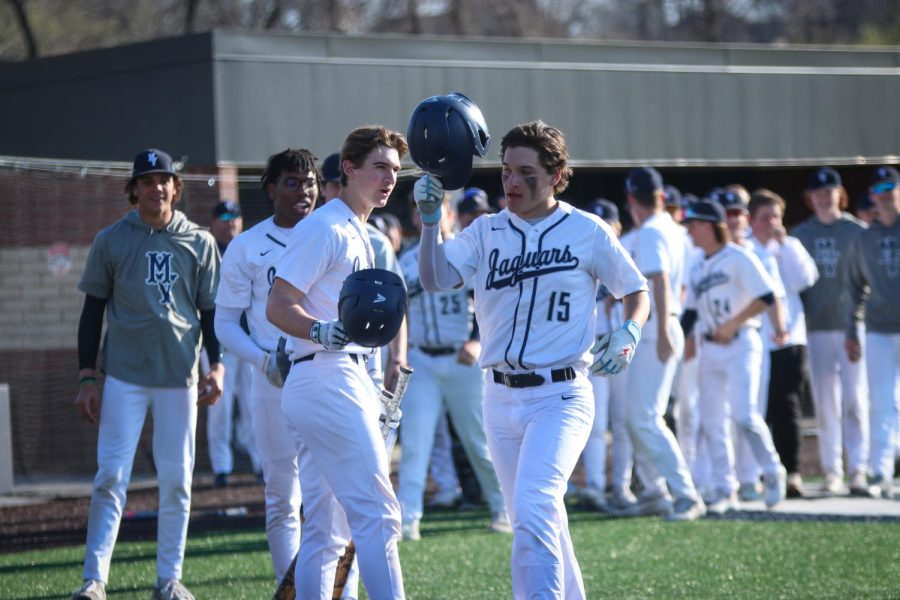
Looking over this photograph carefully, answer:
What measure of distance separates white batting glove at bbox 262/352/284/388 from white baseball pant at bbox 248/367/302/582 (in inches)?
10.9

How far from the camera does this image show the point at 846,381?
434 inches

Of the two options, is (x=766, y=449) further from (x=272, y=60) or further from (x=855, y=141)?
(x=855, y=141)

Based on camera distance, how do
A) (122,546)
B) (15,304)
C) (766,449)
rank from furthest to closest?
(15,304)
(766,449)
(122,546)

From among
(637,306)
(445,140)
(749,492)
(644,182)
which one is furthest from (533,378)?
(749,492)

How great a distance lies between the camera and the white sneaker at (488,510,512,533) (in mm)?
9250

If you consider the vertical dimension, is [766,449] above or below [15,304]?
below

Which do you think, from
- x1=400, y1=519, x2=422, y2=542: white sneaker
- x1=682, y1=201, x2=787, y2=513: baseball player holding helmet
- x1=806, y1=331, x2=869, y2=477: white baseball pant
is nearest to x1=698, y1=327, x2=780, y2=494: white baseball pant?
x1=682, y1=201, x2=787, y2=513: baseball player holding helmet

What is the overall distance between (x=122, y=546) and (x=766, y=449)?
4780mm

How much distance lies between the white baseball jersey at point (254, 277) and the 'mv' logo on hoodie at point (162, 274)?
0.54 metres

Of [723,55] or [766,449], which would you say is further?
[723,55]

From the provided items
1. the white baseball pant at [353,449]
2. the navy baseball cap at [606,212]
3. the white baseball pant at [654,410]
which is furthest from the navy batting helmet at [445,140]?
the navy baseball cap at [606,212]

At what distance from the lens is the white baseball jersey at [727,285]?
32.2 ft

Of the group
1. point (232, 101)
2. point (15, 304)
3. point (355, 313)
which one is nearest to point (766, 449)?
point (355, 313)

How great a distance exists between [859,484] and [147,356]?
6.08 m
